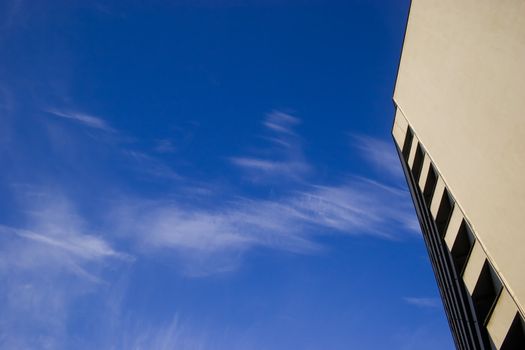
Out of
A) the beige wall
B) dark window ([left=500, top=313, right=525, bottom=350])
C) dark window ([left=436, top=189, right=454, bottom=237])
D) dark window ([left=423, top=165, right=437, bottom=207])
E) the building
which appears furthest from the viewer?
dark window ([left=423, top=165, right=437, bottom=207])

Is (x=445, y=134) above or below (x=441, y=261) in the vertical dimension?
above

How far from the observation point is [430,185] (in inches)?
711

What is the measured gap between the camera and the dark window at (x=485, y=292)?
1298 cm

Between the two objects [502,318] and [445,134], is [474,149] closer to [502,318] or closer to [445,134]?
[445,134]

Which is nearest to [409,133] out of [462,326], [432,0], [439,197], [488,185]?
[439,197]

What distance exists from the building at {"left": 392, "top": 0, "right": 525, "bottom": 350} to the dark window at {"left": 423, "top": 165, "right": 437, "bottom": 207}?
55 millimetres

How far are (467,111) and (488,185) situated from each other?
2662 mm

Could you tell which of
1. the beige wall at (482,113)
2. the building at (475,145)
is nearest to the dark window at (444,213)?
the building at (475,145)

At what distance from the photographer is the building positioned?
1009 cm

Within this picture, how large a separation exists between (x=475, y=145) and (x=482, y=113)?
3.93 feet

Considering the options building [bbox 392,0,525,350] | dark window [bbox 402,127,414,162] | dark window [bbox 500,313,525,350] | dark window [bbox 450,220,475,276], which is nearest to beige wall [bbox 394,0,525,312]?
building [bbox 392,0,525,350]

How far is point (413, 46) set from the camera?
1766 cm

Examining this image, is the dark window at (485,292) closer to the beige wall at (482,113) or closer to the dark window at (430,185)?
the beige wall at (482,113)

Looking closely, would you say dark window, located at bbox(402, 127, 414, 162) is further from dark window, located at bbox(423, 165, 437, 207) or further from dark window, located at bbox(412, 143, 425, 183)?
dark window, located at bbox(423, 165, 437, 207)
